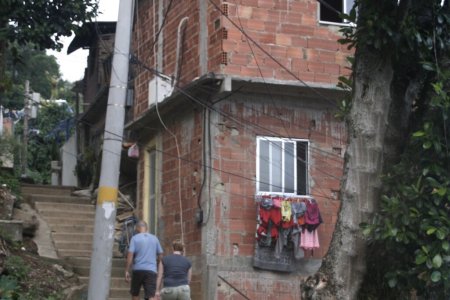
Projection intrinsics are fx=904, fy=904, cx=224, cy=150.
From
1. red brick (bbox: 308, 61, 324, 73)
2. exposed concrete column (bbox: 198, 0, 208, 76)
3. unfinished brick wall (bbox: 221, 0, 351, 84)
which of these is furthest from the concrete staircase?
red brick (bbox: 308, 61, 324, 73)

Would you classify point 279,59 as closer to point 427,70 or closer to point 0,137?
point 427,70

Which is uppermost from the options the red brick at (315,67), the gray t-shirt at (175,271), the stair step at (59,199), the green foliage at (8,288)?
the red brick at (315,67)

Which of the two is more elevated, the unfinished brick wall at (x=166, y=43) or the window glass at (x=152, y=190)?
the unfinished brick wall at (x=166, y=43)

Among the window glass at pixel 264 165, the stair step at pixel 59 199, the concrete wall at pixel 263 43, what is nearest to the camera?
the concrete wall at pixel 263 43

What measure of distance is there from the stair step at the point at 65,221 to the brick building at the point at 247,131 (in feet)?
10.9

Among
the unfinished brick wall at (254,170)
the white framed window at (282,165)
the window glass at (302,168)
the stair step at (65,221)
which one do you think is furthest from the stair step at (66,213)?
the window glass at (302,168)

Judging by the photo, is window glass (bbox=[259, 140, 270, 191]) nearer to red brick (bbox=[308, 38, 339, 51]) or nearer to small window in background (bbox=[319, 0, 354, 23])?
red brick (bbox=[308, 38, 339, 51])

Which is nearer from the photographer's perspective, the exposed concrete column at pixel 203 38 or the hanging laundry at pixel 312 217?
the hanging laundry at pixel 312 217

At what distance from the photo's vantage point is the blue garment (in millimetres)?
12797

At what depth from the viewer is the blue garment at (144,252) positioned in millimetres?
12797

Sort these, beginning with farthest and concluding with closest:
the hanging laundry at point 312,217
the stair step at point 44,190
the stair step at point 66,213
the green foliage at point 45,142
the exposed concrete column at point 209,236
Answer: the green foliage at point 45,142 < the stair step at point 44,190 < the stair step at point 66,213 < the hanging laundry at point 312,217 < the exposed concrete column at point 209,236

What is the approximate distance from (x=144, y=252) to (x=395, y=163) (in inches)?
183


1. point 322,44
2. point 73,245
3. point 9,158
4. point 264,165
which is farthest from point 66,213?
point 322,44

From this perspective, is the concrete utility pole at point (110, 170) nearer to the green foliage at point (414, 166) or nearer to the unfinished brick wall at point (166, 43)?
the green foliage at point (414, 166)
